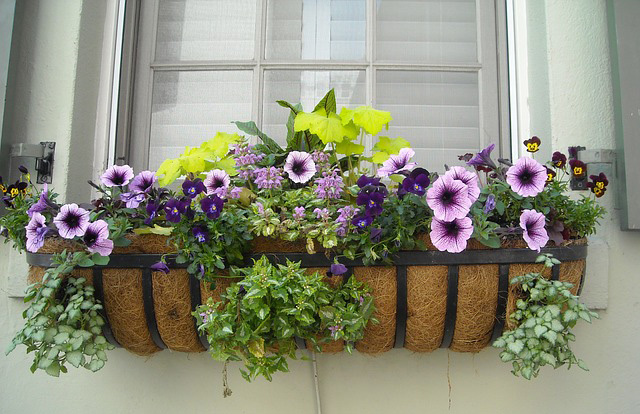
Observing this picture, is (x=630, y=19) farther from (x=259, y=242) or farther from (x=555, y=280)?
(x=259, y=242)

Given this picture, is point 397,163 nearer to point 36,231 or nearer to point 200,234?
point 200,234

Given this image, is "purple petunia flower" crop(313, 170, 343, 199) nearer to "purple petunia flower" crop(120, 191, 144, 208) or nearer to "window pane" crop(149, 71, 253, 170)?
"purple petunia flower" crop(120, 191, 144, 208)

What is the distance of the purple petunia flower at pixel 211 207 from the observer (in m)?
1.22

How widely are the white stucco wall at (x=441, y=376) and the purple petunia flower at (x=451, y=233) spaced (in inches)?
17.9

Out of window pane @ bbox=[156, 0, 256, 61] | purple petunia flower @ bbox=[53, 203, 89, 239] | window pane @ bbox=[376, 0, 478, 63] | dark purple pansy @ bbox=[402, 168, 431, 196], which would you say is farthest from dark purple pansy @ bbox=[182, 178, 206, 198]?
window pane @ bbox=[376, 0, 478, 63]

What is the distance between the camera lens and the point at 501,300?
1297 millimetres

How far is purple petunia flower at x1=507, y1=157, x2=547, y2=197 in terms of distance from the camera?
125 cm

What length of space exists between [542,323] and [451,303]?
21cm

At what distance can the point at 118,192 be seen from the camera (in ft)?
4.52

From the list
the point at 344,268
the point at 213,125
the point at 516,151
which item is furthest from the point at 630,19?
the point at 213,125

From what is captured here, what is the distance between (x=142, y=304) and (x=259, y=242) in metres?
0.34

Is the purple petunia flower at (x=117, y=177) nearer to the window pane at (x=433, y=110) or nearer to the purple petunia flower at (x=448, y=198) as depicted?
the purple petunia flower at (x=448, y=198)

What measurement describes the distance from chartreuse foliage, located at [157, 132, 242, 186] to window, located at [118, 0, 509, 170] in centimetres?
44

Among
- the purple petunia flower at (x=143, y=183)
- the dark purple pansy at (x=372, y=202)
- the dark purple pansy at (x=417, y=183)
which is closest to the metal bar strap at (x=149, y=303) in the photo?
the purple petunia flower at (x=143, y=183)
